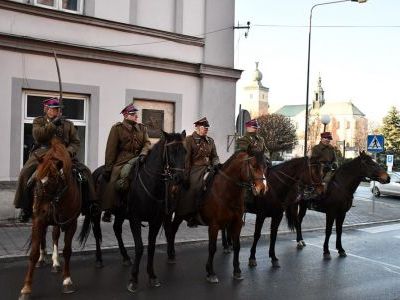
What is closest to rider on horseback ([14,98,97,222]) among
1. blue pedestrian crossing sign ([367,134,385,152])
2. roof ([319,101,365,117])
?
blue pedestrian crossing sign ([367,134,385,152])

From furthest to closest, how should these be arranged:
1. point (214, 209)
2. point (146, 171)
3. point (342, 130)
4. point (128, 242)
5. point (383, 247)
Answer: point (342, 130) < point (383, 247) < point (128, 242) < point (214, 209) < point (146, 171)

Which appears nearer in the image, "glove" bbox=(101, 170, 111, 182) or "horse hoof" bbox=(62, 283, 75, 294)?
"horse hoof" bbox=(62, 283, 75, 294)

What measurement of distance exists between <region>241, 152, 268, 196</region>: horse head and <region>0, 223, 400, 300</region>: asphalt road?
1494mm

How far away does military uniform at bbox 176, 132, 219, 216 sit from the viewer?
26.0 feet

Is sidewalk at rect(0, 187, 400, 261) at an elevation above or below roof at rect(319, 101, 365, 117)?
below

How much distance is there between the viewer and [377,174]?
10484 millimetres

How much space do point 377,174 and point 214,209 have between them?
4624mm

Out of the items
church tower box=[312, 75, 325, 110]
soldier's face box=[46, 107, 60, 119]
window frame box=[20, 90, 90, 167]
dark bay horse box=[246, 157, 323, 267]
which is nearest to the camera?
soldier's face box=[46, 107, 60, 119]

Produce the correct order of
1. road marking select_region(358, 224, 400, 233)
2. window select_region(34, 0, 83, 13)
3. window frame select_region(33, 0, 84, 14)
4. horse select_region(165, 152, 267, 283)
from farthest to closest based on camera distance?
road marking select_region(358, 224, 400, 233) < window select_region(34, 0, 83, 13) < window frame select_region(33, 0, 84, 14) < horse select_region(165, 152, 267, 283)

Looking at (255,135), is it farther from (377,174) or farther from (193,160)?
(377,174)

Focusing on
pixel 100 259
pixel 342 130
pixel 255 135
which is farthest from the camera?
pixel 342 130

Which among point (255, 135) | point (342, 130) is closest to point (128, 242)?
point (255, 135)

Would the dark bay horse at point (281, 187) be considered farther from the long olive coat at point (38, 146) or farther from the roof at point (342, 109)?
the roof at point (342, 109)

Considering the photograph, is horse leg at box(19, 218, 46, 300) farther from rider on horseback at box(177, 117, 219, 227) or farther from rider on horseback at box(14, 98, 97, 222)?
rider on horseback at box(177, 117, 219, 227)
